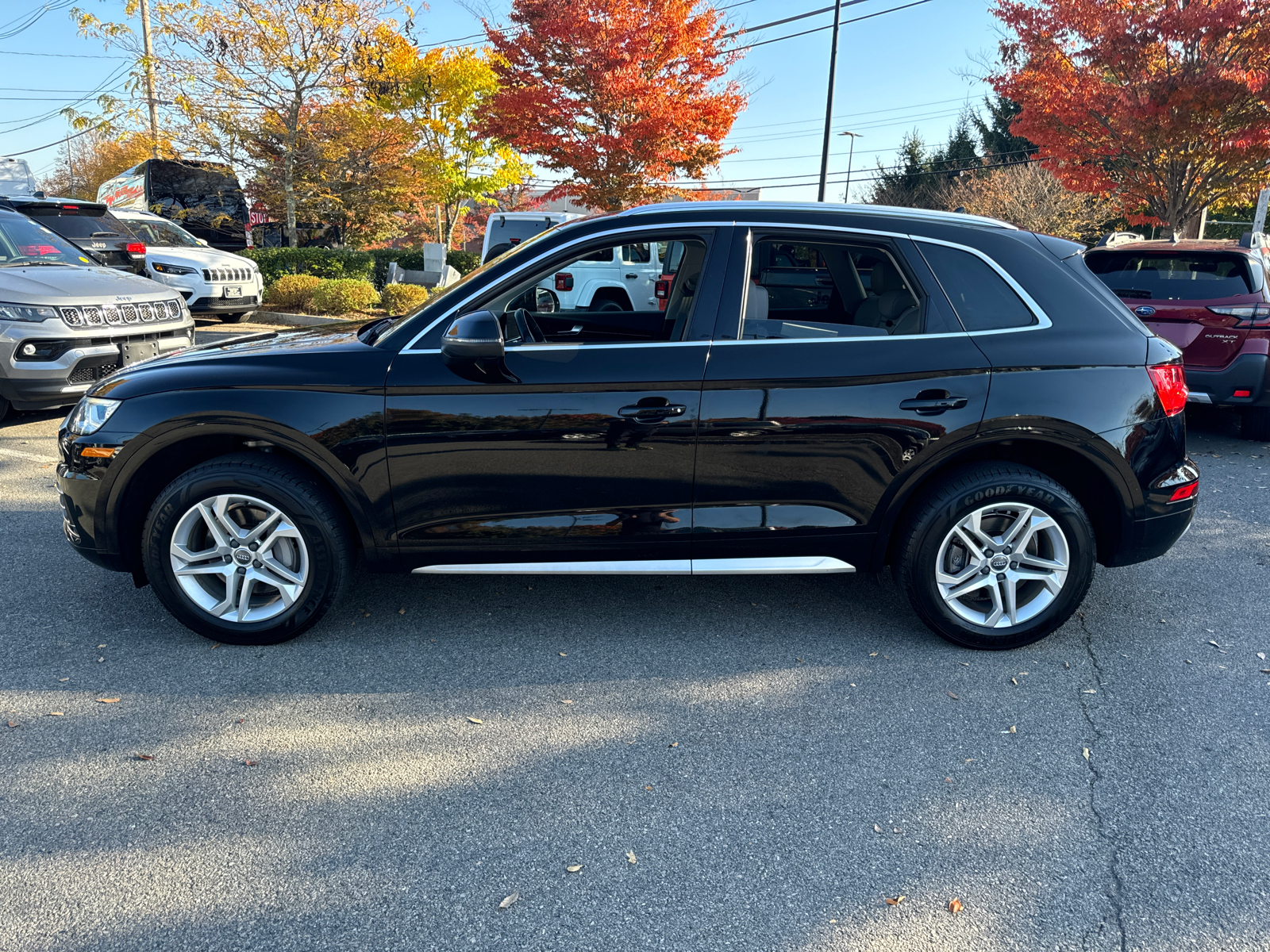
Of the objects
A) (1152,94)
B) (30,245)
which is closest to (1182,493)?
(30,245)

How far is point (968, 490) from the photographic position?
11.8 feet

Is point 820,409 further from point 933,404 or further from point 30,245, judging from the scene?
point 30,245

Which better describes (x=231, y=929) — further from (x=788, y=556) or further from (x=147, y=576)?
(x=788, y=556)

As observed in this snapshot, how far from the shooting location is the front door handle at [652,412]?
11.4 feet

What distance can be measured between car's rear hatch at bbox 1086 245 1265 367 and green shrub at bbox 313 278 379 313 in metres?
11.0

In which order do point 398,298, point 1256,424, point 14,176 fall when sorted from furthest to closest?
point 14,176, point 398,298, point 1256,424

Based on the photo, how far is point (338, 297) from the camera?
1423 cm

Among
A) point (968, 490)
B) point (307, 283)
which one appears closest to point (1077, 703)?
point (968, 490)

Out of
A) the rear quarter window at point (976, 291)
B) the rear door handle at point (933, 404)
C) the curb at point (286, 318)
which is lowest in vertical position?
the curb at point (286, 318)

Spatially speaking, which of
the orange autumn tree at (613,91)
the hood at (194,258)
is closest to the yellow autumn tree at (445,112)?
the orange autumn tree at (613,91)

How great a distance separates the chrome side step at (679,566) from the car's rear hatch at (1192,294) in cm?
454

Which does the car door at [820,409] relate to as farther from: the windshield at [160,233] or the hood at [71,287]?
the windshield at [160,233]

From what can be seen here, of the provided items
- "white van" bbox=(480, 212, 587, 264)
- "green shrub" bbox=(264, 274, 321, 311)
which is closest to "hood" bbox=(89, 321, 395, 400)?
"white van" bbox=(480, 212, 587, 264)

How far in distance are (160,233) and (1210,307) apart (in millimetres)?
13919
